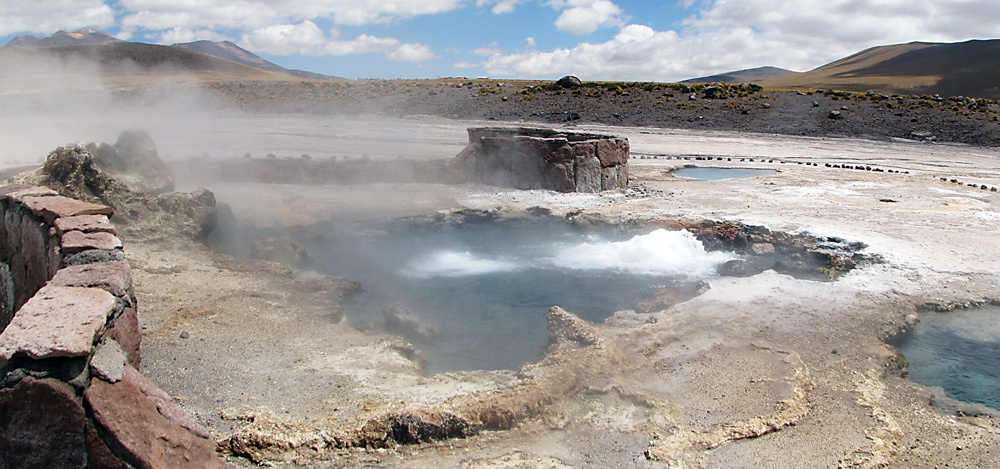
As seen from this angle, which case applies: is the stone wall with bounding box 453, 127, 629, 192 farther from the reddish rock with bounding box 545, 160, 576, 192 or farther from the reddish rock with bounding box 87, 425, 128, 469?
the reddish rock with bounding box 87, 425, 128, 469

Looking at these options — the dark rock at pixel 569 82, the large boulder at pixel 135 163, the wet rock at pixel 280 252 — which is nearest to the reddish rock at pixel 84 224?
the wet rock at pixel 280 252

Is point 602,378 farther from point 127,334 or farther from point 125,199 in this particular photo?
point 125,199

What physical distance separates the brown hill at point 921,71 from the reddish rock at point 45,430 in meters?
56.8

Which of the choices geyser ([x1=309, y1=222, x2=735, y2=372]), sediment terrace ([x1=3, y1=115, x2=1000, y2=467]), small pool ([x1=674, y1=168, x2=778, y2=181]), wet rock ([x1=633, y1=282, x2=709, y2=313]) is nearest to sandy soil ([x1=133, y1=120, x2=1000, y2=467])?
sediment terrace ([x1=3, y1=115, x2=1000, y2=467])

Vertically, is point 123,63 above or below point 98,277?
above

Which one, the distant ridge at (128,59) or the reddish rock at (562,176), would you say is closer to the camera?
the reddish rock at (562,176)

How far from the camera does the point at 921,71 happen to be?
71875 millimetres

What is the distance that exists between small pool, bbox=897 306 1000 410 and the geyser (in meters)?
2.09

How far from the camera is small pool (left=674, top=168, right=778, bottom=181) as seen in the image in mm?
15430

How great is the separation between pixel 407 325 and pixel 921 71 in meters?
83.2

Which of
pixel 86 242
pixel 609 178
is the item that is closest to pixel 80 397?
pixel 86 242

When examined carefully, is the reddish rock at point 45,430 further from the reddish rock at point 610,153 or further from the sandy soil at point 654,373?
the reddish rock at point 610,153

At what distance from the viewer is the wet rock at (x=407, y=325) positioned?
570 cm

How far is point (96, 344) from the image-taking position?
287cm
